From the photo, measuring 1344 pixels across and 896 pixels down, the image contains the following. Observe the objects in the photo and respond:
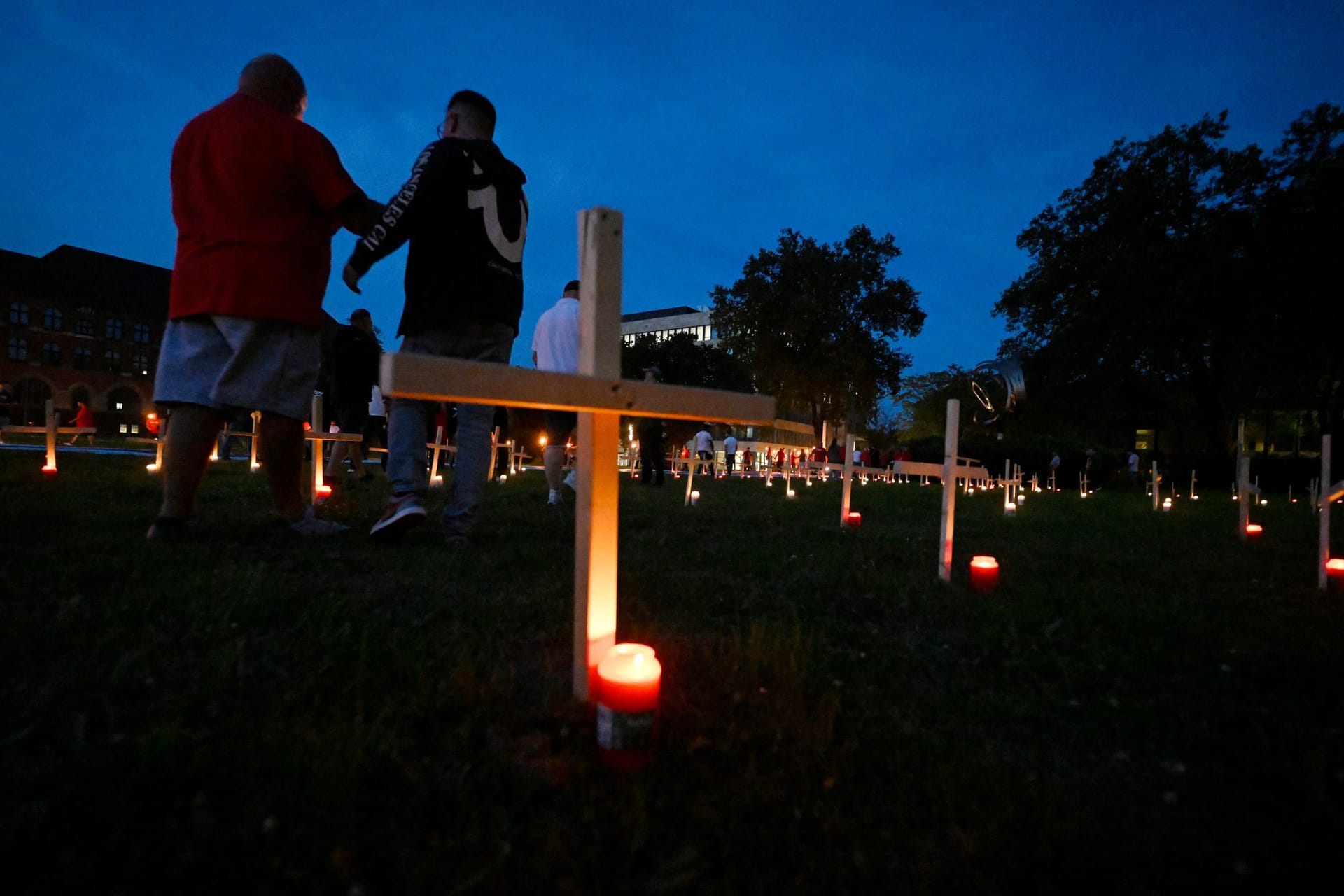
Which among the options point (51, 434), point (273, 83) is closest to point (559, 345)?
point (273, 83)

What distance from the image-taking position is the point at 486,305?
379 cm

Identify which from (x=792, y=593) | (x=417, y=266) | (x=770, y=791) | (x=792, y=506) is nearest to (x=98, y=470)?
(x=417, y=266)

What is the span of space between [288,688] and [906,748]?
162cm

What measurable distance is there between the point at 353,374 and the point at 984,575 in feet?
23.9

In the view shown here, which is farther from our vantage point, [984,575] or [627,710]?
[984,575]

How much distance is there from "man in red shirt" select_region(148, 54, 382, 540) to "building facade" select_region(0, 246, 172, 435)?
198 feet

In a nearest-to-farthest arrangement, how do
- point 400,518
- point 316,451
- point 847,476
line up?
point 400,518
point 316,451
point 847,476

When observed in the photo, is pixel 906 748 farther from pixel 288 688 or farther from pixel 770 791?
pixel 288 688

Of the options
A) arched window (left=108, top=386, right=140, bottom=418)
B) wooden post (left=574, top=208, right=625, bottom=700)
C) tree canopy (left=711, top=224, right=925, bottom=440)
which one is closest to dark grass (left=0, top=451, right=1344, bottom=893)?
wooden post (left=574, top=208, right=625, bottom=700)

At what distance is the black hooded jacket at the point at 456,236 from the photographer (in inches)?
136

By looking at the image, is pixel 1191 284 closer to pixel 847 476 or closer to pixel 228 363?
pixel 847 476

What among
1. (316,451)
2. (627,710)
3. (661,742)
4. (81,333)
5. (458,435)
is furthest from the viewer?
(81,333)

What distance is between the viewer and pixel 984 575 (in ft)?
12.0

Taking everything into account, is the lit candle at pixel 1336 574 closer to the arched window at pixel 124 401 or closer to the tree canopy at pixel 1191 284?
the tree canopy at pixel 1191 284
